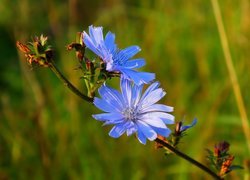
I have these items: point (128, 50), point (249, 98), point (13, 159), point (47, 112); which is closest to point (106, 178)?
point (13, 159)

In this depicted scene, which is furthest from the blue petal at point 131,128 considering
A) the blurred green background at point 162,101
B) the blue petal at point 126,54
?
the blurred green background at point 162,101

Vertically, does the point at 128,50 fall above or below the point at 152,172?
below

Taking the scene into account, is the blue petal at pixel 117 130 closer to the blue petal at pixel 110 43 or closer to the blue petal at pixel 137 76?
the blue petal at pixel 137 76

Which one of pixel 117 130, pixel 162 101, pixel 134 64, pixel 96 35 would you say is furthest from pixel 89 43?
pixel 162 101

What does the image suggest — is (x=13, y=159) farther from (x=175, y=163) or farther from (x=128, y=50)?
(x=128, y=50)

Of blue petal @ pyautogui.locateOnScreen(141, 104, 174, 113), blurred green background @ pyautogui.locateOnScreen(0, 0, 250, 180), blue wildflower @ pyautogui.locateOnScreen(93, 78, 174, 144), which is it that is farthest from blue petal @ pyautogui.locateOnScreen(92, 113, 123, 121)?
blurred green background @ pyautogui.locateOnScreen(0, 0, 250, 180)

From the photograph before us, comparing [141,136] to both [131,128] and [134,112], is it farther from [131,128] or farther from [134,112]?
[134,112]
